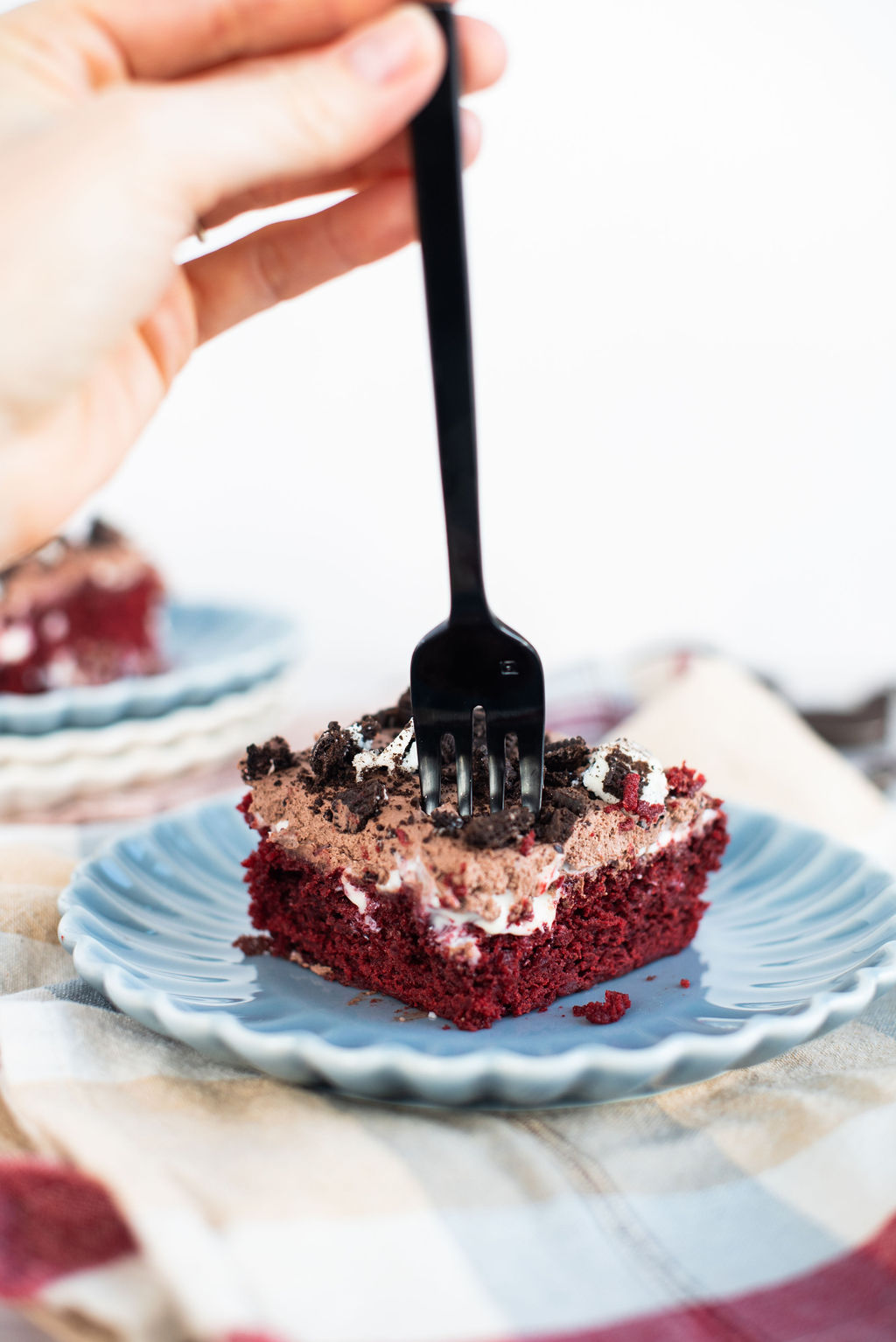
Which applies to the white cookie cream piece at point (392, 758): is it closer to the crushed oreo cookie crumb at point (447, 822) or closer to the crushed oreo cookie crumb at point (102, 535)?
the crushed oreo cookie crumb at point (447, 822)

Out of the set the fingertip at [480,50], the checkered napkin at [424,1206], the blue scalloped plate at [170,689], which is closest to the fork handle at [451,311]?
the fingertip at [480,50]

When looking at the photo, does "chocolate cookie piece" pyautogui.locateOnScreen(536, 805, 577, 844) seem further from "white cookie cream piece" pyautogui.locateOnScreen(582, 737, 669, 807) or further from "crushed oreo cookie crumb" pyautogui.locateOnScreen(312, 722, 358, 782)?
"crushed oreo cookie crumb" pyautogui.locateOnScreen(312, 722, 358, 782)

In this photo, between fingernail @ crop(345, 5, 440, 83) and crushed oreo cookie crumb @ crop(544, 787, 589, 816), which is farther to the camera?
crushed oreo cookie crumb @ crop(544, 787, 589, 816)

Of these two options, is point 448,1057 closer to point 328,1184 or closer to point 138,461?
point 328,1184

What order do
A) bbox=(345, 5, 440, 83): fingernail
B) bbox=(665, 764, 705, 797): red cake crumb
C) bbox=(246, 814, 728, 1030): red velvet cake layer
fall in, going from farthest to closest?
bbox=(665, 764, 705, 797): red cake crumb → bbox=(246, 814, 728, 1030): red velvet cake layer → bbox=(345, 5, 440, 83): fingernail

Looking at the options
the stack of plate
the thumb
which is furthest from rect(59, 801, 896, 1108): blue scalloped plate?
the thumb

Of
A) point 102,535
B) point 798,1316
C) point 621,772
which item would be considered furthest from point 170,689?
point 798,1316

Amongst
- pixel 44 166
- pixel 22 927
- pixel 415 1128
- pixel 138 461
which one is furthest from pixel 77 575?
pixel 415 1128
